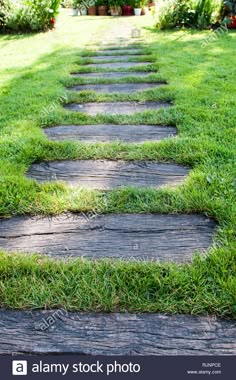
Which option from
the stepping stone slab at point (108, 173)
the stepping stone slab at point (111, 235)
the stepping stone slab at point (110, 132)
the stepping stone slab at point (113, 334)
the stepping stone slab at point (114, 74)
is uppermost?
the stepping stone slab at point (114, 74)

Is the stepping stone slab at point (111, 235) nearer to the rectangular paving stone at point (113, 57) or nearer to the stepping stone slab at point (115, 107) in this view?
the stepping stone slab at point (115, 107)

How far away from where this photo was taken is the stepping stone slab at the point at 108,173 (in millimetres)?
2441

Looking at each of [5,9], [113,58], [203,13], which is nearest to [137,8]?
[203,13]

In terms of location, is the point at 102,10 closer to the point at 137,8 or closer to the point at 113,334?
the point at 137,8

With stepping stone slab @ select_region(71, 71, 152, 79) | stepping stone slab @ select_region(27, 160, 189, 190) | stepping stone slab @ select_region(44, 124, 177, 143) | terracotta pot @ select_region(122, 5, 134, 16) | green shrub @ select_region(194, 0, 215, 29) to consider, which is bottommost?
stepping stone slab @ select_region(27, 160, 189, 190)

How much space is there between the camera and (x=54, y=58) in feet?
21.9

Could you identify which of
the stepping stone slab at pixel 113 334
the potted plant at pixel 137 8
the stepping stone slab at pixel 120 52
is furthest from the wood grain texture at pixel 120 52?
the potted plant at pixel 137 8

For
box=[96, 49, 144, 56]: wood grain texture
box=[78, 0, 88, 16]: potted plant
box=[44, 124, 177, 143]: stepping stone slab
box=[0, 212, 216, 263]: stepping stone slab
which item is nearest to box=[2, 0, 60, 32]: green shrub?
box=[96, 49, 144, 56]: wood grain texture

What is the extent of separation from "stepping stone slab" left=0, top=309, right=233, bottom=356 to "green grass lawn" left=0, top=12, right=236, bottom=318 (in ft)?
0.15

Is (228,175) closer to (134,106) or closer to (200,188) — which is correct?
(200,188)

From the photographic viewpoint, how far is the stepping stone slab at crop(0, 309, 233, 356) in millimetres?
1380

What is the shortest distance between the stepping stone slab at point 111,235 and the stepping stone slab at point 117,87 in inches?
109

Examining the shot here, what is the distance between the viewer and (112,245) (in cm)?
188

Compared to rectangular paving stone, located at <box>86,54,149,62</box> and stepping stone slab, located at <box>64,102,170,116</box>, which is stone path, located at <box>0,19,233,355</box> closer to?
stepping stone slab, located at <box>64,102,170,116</box>
